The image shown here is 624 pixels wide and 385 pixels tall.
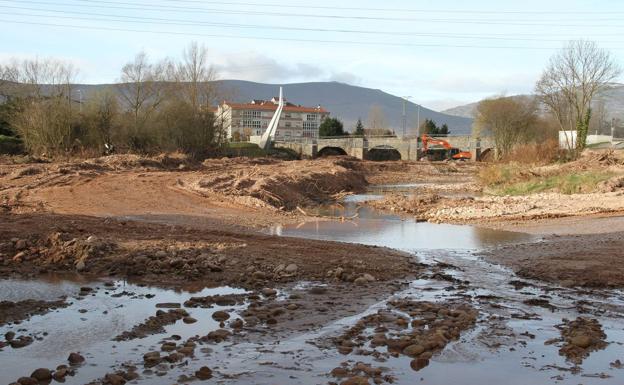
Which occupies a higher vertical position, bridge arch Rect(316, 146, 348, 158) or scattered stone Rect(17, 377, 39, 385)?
bridge arch Rect(316, 146, 348, 158)

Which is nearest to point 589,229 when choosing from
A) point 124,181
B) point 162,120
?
point 124,181

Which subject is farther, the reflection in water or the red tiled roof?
the red tiled roof

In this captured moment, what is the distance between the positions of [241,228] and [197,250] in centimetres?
562

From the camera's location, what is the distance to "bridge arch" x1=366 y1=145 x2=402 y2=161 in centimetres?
10031

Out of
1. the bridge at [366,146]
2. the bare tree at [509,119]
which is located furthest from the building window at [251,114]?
the bare tree at [509,119]

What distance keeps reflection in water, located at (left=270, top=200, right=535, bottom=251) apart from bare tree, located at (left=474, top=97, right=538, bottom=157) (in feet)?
158

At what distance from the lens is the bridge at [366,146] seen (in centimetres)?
9538

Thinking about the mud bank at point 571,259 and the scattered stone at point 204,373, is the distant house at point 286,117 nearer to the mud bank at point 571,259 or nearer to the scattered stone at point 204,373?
the mud bank at point 571,259

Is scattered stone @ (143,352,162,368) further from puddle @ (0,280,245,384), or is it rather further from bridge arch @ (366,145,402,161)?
bridge arch @ (366,145,402,161)

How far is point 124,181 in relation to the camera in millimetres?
29031

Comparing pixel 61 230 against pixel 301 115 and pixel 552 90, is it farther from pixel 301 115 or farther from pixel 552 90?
pixel 301 115

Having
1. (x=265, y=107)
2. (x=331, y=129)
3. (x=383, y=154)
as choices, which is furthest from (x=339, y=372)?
(x=265, y=107)

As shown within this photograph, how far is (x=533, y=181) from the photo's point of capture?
1366 inches

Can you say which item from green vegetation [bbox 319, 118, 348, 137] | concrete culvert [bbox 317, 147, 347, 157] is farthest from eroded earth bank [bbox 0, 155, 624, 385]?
green vegetation [bbox 319, 118, 348, 137]
